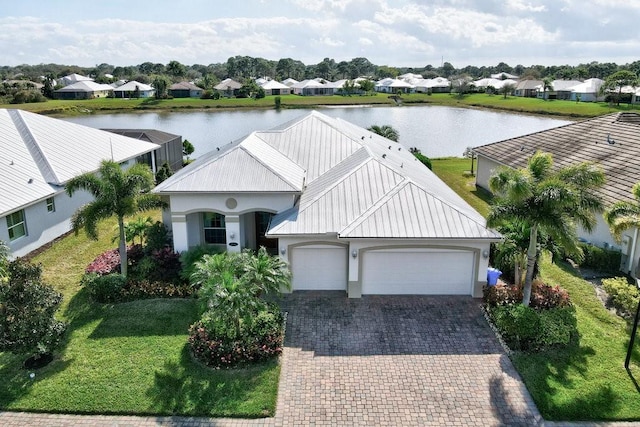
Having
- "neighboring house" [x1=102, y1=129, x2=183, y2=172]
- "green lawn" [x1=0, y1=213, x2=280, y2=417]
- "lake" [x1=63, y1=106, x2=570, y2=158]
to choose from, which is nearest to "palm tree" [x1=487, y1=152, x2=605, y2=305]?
"green lawn" [x1=0, y1=213, x2=280, y2=417]

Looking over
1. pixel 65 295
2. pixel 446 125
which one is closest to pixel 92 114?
pixel 446 125

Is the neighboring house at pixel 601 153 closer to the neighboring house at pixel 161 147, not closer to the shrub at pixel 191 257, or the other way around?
the shrub at pixel 191 257

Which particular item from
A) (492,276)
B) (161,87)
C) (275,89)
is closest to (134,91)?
(161,87)

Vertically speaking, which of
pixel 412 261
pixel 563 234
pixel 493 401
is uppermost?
pixel 563 234

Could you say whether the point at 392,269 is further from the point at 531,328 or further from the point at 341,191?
the point at 531,328

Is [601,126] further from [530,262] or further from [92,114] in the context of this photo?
[92,114]

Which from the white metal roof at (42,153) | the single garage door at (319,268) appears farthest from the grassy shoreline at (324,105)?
the single garage door at (319,268)
